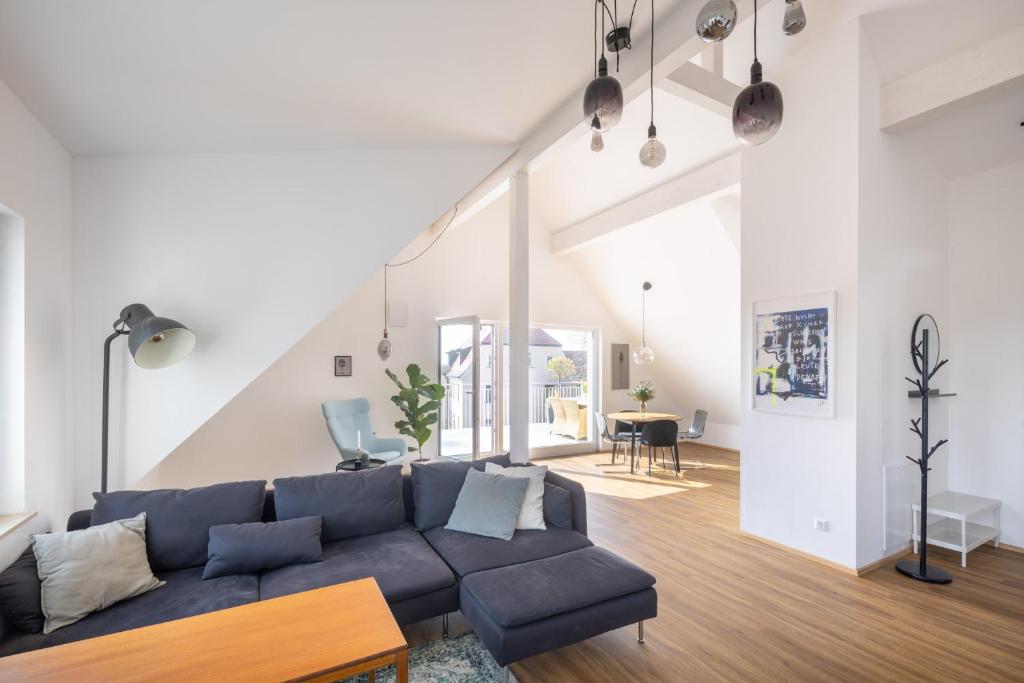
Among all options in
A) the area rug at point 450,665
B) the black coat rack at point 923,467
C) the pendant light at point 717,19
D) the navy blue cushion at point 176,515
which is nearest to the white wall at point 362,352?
the navy blue cushion at point 176,515

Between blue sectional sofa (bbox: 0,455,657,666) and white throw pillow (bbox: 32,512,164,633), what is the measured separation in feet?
0.15

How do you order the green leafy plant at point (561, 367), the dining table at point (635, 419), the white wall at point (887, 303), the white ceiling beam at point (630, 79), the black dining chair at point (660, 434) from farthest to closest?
the green leafy plant at point (561, 367), the dining table at point (635, 419), the black dining chair at point (660, 434), the white wall at point (887, 303), the white ceiling beam at point (630, 79)

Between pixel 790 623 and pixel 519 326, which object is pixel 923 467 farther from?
pixel 519 326

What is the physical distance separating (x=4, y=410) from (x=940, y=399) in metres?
6.23

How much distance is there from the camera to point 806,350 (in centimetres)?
351

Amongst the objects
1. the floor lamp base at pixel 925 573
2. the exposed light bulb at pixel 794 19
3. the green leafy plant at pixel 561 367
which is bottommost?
the floor lamp base at pixel 925 573

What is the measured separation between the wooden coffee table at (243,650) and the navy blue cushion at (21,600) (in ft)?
1.35

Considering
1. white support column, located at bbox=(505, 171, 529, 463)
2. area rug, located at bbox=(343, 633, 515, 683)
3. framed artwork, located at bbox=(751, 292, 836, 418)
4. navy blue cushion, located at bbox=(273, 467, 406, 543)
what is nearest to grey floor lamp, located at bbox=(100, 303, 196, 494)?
navy blue cushion, located at bbox=(273, 467, 406, 543)

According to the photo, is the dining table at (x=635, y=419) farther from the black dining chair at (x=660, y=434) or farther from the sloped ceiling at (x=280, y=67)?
the sloped ceiling at (x=280, y=67)

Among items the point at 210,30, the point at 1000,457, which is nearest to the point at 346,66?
the point at 210,30

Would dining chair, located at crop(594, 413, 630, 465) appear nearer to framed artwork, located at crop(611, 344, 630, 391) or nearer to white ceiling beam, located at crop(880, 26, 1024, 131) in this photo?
framed artwork, located at crop(611, 344, 630, 391)

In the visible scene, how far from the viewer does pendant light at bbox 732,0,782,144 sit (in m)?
1.39

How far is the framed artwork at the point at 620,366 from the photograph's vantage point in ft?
26.7

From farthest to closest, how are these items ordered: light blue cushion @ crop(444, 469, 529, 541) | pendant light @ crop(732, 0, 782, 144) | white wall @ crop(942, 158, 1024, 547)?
white wall @ crop(942, 158, 1024, 547)
light blue cushion @ crop(444, 469, 529, 541)
pendant light @ crop(732, 0, 782, 144)
